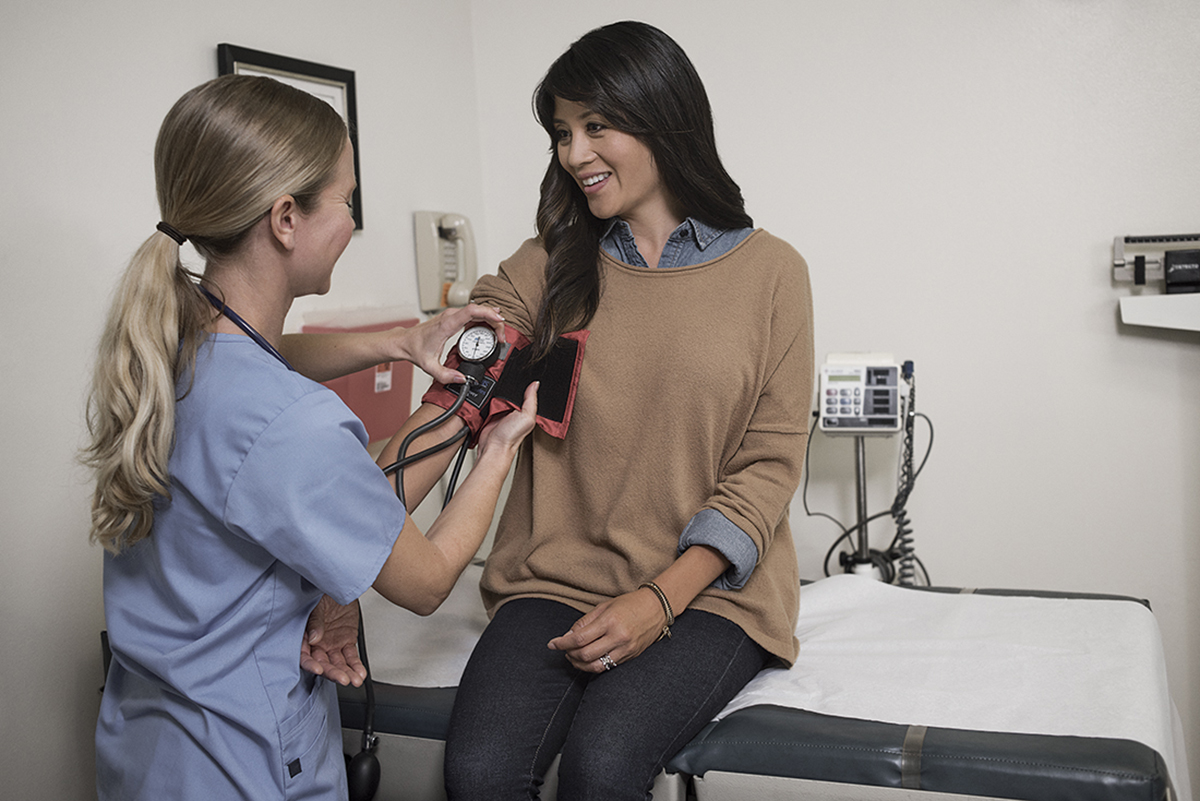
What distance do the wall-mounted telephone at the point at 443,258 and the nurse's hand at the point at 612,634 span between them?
1236 millimetres

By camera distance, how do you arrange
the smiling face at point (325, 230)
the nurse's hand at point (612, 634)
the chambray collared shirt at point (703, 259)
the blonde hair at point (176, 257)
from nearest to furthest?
the blonde hair at point (176, 257)
the smiling face at point (325, 230)
the nurse's hand at point (612, 634)
the chambray collared shirt at point (703, 259)

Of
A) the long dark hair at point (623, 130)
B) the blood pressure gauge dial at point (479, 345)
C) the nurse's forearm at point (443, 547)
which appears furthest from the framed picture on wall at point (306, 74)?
the nurse's forearm at point (443, 547)

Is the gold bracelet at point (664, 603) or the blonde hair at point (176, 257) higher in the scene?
the blonde hair at point (176, 257)

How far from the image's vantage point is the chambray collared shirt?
1.30 metres

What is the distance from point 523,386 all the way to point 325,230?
42cm

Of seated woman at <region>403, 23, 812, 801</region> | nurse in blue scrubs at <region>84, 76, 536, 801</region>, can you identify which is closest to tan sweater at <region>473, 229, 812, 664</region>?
seated woman at <region>403, 23, 812, 801</region>

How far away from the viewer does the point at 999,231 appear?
214cm

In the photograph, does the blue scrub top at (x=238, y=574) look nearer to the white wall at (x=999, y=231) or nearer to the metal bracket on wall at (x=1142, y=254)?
the white wall at (x=999, y=231)

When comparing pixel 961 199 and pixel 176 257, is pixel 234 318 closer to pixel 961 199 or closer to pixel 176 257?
pixel 176 257

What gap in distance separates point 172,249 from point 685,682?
2.69 ft

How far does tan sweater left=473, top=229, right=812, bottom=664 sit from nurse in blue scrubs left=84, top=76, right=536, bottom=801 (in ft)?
1.16

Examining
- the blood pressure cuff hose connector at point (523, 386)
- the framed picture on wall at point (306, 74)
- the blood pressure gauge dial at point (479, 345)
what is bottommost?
the blood pressure cuff hose connector at point (523, 386)

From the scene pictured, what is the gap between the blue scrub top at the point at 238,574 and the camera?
93 centimetres

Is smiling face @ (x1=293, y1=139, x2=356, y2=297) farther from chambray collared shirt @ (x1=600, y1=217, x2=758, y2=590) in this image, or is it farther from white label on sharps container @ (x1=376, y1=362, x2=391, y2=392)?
white label on sharps container @ (x1=376, y1=362, x2=391, y2=392)
